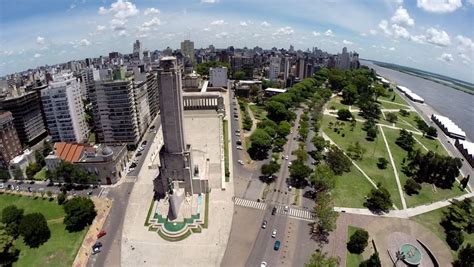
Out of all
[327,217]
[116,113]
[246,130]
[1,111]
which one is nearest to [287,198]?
[327,217]

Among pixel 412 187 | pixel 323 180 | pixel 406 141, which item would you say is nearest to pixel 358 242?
pixel 323 180

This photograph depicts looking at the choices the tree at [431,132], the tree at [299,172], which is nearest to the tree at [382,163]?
the tree at [299,172]

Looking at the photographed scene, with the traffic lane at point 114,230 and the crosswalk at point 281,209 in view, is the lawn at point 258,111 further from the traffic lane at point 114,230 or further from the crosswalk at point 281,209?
the traffic lane at point 114,230

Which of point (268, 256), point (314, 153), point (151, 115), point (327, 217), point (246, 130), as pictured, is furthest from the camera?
point (151, 115)

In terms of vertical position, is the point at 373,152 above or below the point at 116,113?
below

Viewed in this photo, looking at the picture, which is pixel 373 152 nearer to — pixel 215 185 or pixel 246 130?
pixel 246 130

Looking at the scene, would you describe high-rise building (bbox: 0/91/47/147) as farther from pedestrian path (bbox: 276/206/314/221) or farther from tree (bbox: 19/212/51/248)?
pedestrian path (bbox: 276/206/314/221)

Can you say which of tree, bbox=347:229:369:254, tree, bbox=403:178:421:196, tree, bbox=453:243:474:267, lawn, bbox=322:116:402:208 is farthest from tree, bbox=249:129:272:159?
tree, bbox=453:243:474:267
